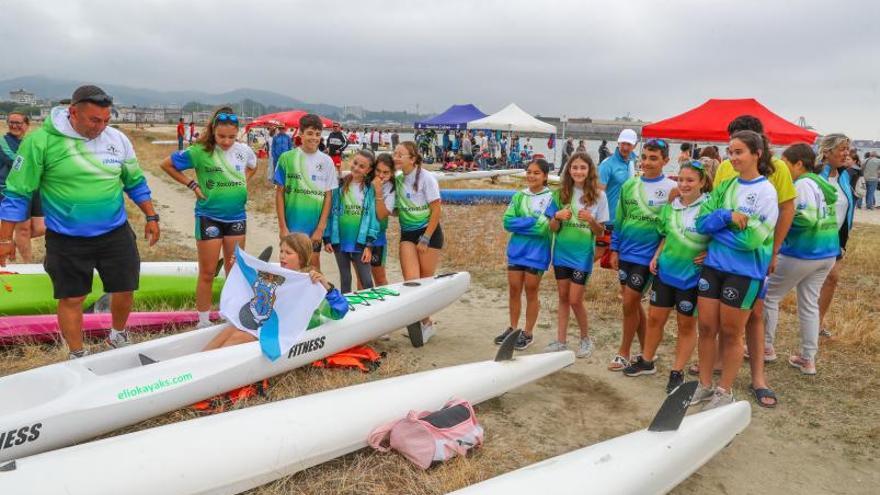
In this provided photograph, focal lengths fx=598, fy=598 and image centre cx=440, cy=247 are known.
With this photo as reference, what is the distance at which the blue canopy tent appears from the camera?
92.2 feet

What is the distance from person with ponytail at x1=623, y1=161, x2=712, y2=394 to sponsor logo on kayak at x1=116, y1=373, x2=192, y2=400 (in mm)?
3518

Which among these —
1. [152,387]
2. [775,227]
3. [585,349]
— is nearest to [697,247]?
[775,227]

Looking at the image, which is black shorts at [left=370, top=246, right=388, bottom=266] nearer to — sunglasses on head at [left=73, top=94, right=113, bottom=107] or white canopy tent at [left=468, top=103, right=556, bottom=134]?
sunglasses on head at [left=73, top=94, right=113, bottom=107]

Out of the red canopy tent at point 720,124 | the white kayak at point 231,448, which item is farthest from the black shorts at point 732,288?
the red canopy tent at point 720,124

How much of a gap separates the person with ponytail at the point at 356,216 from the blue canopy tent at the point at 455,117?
22.3 meters

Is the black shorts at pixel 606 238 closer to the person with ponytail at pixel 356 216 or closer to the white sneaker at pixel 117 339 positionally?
the person with ponytail at pixel 356 216

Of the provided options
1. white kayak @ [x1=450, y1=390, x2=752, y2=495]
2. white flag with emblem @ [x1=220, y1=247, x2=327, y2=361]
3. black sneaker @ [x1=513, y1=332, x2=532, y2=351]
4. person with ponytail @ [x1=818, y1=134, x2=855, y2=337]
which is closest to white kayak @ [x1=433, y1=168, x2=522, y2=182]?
black sneaker @ [x1=513, y1=332, x2=532, y2=351]

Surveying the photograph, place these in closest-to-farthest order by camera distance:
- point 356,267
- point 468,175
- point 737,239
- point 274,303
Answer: point 737,239 < point 274,303 < point 356,267 < point 468,175

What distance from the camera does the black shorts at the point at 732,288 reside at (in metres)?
4.11

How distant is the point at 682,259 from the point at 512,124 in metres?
21.3

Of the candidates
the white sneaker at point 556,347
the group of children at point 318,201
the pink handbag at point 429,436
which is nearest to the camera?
the pink handbag at point 429,436

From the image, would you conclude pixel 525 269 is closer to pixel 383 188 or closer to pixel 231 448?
pixel 383 188

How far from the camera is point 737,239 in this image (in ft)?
13.4

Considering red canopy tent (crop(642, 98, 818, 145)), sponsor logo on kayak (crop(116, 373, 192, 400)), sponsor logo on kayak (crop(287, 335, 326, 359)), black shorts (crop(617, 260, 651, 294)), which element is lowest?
sponsor logo on kayak (crop(116, 373, 192, 400))
